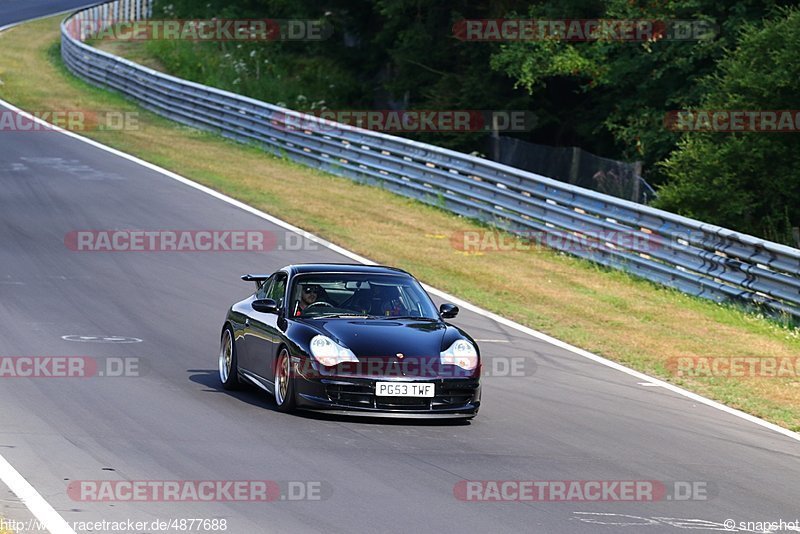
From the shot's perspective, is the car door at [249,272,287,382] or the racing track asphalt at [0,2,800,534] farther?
the car door at [249,272,287,382]

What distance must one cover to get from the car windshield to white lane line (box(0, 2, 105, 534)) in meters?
3.82

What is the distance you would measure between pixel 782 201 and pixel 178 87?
16.9m

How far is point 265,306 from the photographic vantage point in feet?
40.4

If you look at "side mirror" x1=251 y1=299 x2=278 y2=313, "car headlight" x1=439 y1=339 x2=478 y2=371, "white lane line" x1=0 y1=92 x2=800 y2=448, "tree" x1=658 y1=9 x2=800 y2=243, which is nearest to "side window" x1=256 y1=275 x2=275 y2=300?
"side mirror" x1=251 y1=299 x2=278 y2=313

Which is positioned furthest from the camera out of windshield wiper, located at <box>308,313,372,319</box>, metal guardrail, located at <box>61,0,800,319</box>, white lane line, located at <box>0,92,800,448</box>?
metal guardrail, located at <box>61,0,800,319</box>

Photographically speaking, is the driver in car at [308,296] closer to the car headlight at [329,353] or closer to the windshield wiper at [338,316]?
the windshield wiper at [338,316]

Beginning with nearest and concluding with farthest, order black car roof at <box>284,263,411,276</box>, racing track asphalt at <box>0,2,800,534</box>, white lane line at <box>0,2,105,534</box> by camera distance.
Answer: white lane line at <box>0,2,105,534</box> → racing track asphalt at <box>0,2,800,534</box> → black car roof at <box>284,263,411,276</box>

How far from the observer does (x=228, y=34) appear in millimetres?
46281

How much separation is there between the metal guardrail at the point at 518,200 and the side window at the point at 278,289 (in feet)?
26.3

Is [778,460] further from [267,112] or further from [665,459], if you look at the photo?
[267,112]

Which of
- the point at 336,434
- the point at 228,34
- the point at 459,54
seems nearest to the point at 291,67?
the point at 228,34

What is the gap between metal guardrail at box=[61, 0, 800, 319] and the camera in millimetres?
19016

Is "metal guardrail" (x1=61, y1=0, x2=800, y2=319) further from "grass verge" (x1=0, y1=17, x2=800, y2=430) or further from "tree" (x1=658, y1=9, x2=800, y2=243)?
"tree" (x1=658, y1=9, x2=800, y2=243)

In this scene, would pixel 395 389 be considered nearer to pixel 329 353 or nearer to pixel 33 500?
pixel 329 353
